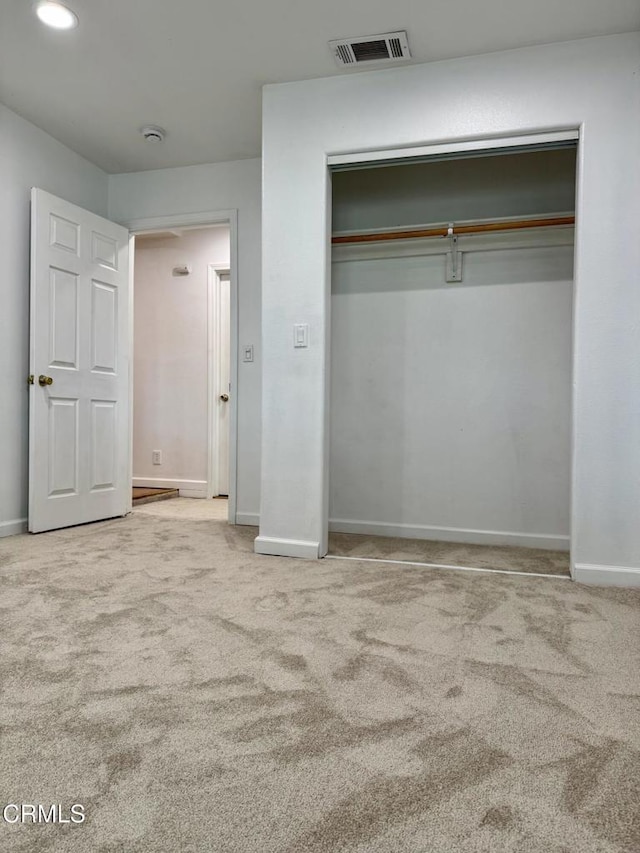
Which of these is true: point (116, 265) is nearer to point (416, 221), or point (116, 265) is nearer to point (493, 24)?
point (416, 221)

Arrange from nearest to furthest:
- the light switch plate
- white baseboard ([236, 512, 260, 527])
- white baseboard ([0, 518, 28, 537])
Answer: the light switch plate, white baseboard ([0, 518, 28, 537]), white baseboard ([236, 512, 260, 527])

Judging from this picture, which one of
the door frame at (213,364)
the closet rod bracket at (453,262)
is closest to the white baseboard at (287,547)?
the closet rod bracket at (453,262)

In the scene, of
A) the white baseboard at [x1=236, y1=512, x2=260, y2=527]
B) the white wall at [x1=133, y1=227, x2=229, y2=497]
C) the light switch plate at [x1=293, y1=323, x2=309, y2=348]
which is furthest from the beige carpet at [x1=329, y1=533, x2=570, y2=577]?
the white wall at [x1=133, y1=227, x2=229, y2=497]

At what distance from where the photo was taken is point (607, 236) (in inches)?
99.5

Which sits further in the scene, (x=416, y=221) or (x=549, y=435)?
(x=416, y=221)

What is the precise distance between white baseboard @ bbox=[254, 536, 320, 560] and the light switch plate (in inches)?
39.9

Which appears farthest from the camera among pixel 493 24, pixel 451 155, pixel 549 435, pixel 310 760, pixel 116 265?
pixel 116 265

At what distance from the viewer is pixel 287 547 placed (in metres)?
2.90

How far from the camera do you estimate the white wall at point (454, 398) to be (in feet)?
10.7

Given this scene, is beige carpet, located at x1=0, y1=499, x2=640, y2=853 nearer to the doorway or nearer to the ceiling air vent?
the ceiling air vent

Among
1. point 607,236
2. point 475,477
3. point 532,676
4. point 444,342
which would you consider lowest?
point 532,676

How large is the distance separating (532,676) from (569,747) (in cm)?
35

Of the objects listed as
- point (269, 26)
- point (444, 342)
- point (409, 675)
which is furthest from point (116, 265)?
point (409, 675)

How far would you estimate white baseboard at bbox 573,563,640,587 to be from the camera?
8.09 feet
